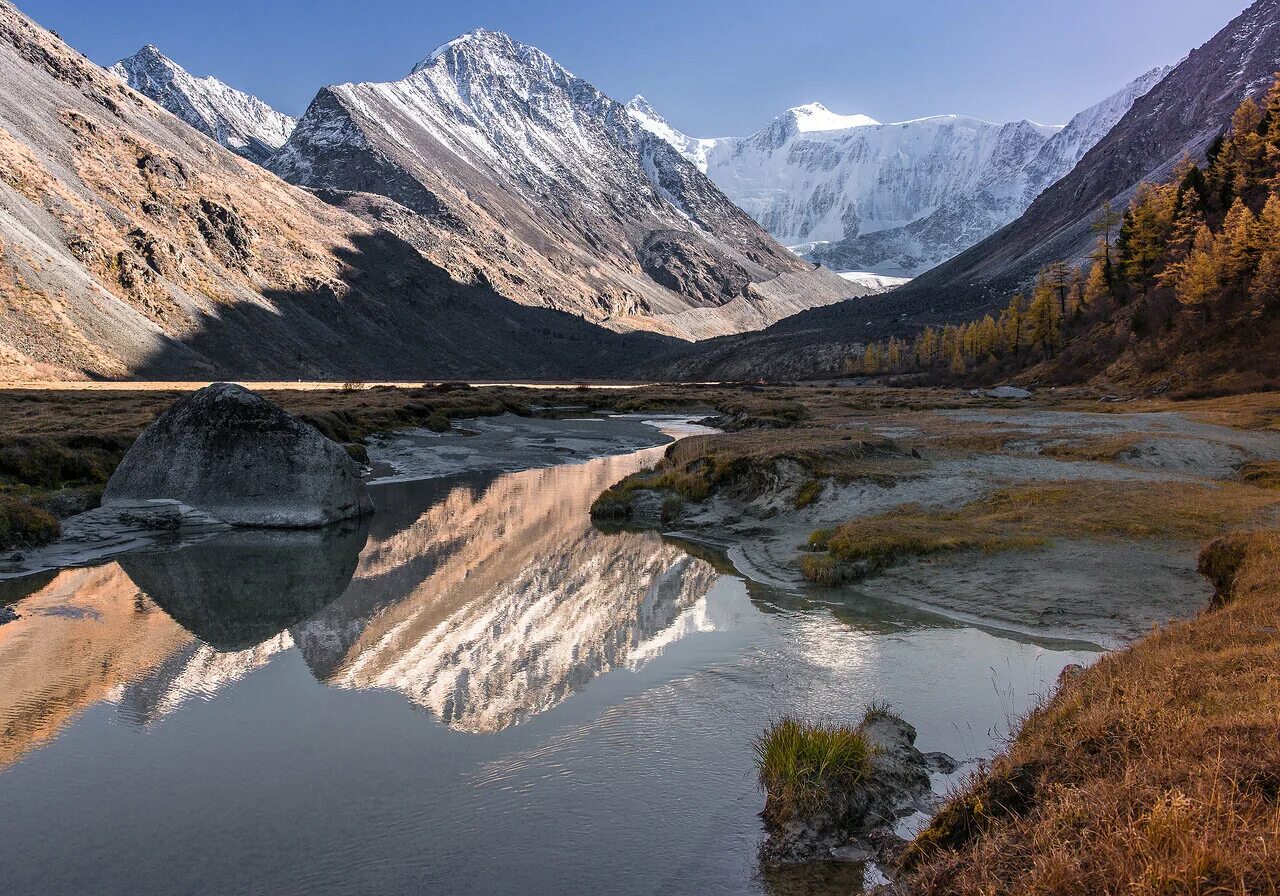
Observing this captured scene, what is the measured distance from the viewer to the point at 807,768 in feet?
30.0

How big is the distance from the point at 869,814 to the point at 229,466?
2650 centimetres

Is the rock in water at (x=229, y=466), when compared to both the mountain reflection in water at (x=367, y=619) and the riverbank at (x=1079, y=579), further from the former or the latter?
the riverbank at (x=1079, y=579)

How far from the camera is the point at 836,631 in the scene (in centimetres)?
1611

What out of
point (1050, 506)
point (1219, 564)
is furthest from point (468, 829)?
point (1050, 506)

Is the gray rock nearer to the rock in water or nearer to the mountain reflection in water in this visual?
the mountain reflection in water

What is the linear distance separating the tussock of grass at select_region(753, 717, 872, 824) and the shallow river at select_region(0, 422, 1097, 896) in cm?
38

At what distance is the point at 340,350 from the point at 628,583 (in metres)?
185

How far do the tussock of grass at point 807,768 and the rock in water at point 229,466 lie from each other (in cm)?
2313

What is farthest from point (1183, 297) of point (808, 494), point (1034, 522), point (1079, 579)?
point (1079, 579)

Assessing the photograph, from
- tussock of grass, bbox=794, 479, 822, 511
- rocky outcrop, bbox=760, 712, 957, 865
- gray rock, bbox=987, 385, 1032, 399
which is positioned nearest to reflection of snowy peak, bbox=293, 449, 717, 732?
rocky outcrop, bbox=760, 712, 957, 865

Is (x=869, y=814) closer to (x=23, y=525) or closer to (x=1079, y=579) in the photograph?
(x=1079, y=579)

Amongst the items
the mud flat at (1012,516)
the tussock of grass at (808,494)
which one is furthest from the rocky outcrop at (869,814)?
the tussock of grass at (808,494)

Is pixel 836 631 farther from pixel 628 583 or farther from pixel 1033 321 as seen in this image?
pixel 1033 321

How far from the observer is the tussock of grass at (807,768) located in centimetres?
886
